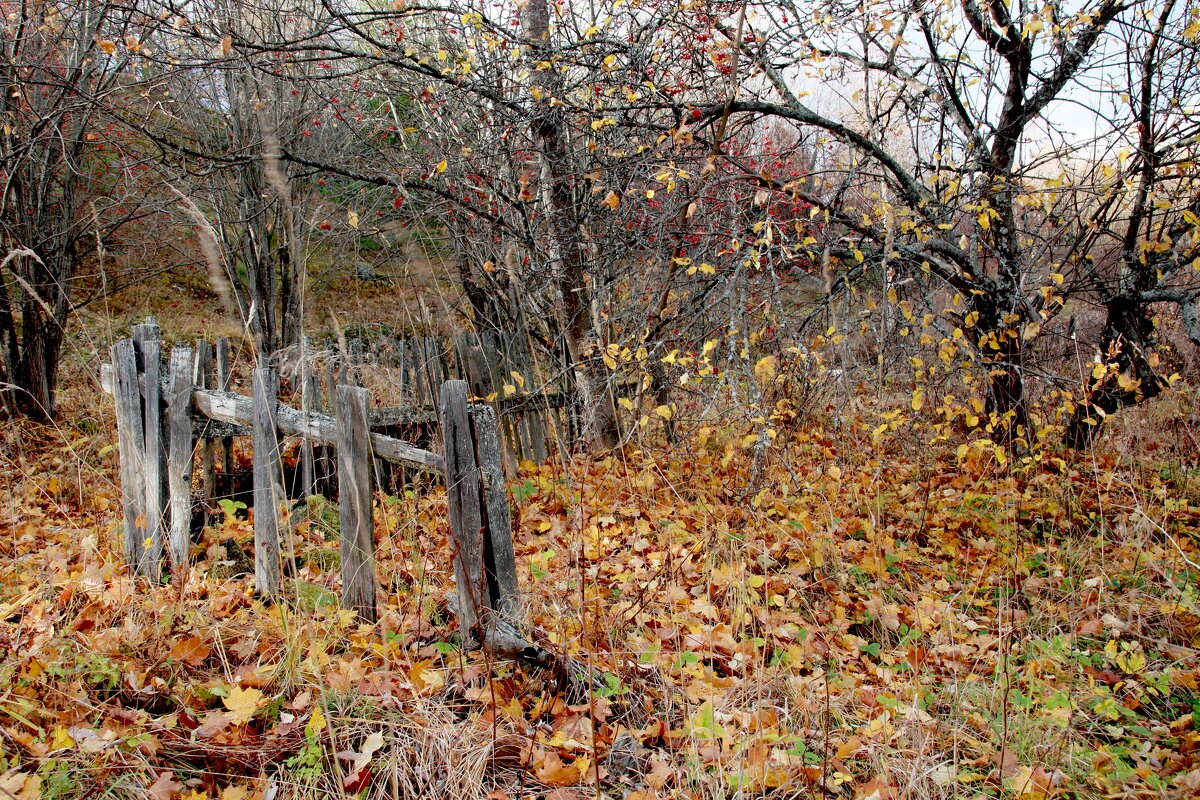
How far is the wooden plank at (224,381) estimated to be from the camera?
480 centimetres

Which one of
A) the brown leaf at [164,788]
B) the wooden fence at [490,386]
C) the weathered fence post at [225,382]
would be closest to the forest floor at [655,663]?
the brown leaf at [164,788]

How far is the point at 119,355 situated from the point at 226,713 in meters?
2.27

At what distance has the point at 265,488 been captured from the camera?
3.09m

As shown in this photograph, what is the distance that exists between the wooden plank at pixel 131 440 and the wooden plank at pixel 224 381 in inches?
40.9

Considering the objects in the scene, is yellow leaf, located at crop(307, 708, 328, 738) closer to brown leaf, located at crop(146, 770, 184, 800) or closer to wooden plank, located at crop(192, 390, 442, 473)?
brown leaf, located at crop(146, 770, 184, 800)

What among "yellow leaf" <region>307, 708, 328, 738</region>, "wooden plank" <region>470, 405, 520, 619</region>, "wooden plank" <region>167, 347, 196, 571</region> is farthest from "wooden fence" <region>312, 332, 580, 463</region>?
"yellow leaf" <region>307, 708, 328, 738</region>

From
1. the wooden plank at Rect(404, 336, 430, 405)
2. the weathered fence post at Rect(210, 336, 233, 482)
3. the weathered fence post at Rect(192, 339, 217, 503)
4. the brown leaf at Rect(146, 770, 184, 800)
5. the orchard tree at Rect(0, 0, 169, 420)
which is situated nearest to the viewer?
the brown leaf at Rect(146, 770, 184, 800)

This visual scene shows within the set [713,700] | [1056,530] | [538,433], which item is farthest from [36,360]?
[1056,530]

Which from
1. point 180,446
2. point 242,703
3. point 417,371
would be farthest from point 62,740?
point 417,371

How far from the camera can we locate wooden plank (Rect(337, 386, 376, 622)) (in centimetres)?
286

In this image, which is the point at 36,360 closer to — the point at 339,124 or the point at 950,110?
the point at 339,124

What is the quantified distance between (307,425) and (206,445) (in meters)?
1.91

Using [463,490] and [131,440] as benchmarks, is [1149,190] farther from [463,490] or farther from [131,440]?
[131,440]

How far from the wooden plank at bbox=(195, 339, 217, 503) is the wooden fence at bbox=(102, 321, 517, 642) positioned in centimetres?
42
